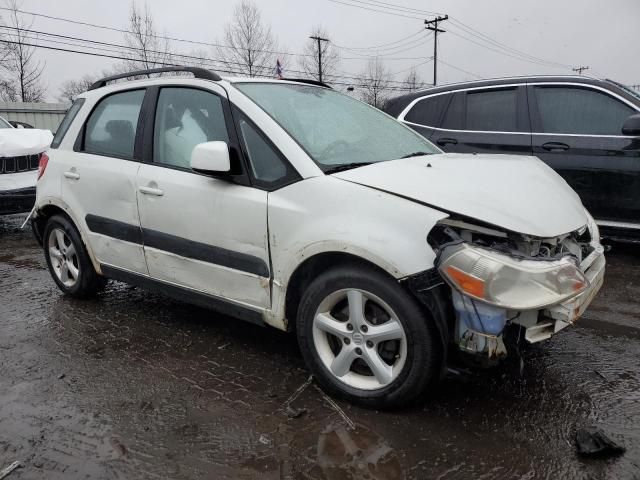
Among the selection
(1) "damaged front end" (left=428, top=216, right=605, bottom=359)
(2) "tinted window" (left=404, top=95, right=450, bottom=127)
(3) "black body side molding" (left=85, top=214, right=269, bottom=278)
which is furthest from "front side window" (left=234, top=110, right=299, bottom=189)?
(2) "tinted window" (left=404, top=95, right=450, bottom=127)

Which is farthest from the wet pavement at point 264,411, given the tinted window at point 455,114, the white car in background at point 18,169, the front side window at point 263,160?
the white car in background at point 18,169

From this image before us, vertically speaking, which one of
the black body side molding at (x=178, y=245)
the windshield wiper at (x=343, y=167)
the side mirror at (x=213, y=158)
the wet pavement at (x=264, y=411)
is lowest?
the wet pavement at (x=264, y=411)

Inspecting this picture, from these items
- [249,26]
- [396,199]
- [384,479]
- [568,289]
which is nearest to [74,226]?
[396,199]

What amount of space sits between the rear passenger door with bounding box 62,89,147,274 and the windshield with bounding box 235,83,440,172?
3.33ft

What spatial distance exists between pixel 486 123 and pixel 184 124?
137 inches

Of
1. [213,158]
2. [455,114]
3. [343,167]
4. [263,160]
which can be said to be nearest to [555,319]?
[343,167]

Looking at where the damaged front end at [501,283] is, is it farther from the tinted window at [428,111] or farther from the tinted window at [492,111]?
the tinted window at [428,111]

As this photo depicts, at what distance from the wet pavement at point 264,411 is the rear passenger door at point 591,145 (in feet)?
5.27

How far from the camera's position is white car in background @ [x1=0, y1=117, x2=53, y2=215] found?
23.6 ft

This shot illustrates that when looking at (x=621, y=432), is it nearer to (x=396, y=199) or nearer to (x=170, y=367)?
(x=396, y=199)

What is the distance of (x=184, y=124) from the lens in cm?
340

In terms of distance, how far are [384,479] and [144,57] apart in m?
31.2

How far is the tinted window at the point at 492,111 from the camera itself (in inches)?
216

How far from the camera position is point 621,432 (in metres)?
2.39
